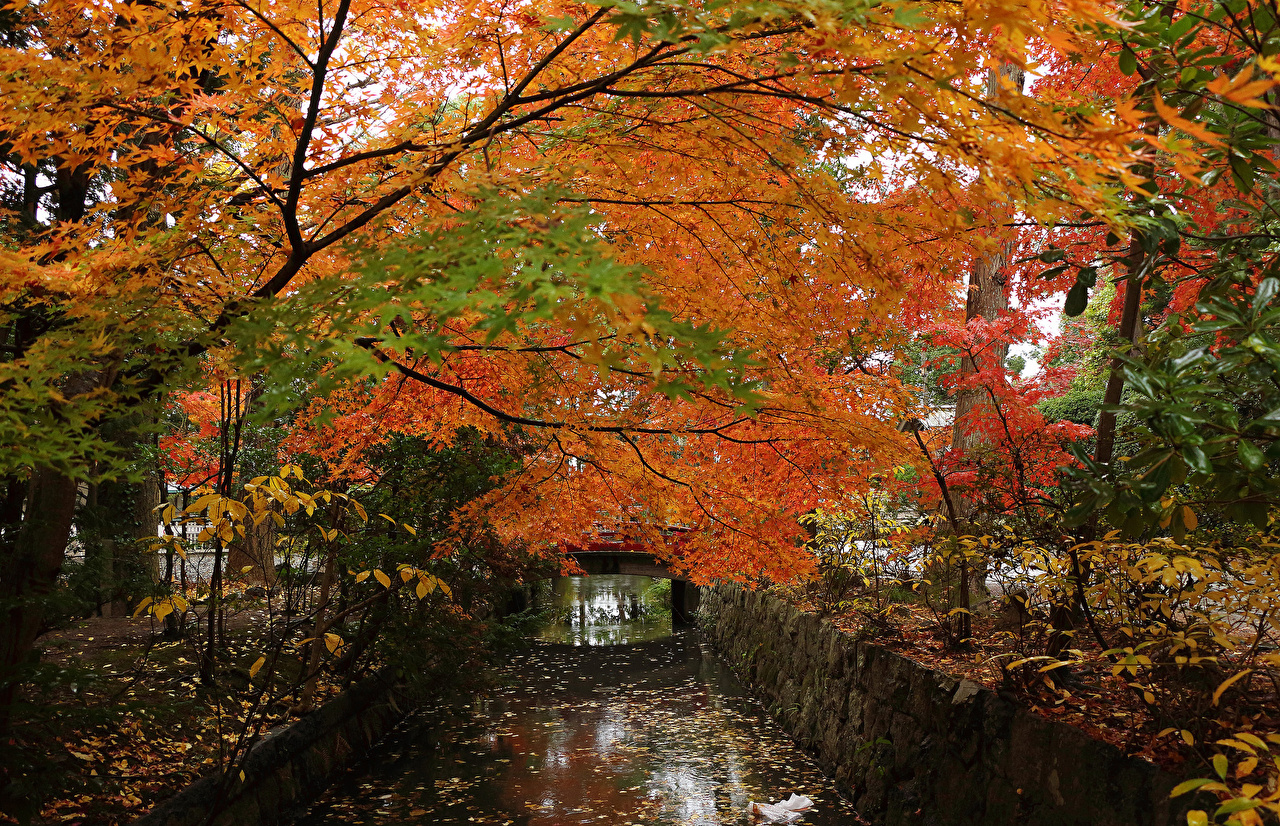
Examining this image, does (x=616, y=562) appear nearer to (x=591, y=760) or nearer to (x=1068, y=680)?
(x=591, y=760)

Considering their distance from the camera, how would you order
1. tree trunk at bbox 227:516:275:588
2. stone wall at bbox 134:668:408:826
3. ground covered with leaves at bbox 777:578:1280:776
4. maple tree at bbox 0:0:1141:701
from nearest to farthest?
maple tree at bbox 0:0:1141:701 → ground covered with leaves at bbox 777:578:1280:776 → stone wall at bbox 134:668:408:826 → tree trunk at bbox 227:516:275:588

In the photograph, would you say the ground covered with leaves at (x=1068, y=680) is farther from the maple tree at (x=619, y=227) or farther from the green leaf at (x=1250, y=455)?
the green leaf at (x=1250, y=455)

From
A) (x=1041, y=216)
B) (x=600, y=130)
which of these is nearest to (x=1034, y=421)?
(x=1041, y=216)

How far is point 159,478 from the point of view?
959cm

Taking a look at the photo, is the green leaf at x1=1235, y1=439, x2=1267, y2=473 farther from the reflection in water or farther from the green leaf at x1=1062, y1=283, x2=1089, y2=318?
the reflection in water

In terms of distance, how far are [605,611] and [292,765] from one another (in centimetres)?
1623

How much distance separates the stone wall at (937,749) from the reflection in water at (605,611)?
8469mm

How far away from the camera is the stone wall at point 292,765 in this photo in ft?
16.2

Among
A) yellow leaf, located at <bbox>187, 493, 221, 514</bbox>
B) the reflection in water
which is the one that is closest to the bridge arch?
the reflection in water

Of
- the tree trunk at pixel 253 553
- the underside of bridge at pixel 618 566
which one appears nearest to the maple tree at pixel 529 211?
the tree trunk at pixel 253 553

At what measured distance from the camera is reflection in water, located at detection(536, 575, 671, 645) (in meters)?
17.8

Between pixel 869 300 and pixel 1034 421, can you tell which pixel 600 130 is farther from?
pixel 1034 421

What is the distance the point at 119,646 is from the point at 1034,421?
874 centimetres

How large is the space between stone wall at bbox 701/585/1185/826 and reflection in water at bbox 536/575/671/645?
8469 mm
